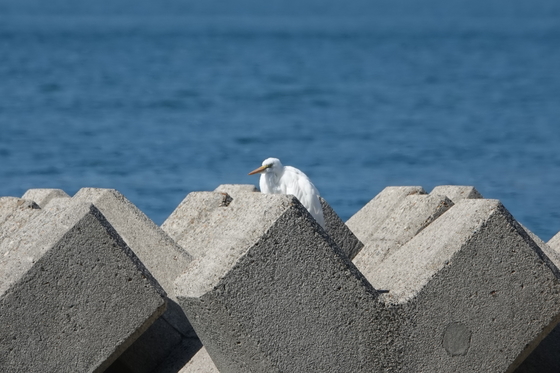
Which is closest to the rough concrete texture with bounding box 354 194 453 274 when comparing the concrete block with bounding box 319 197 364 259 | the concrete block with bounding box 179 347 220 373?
the concrete block with bounding box 319 197 364 259

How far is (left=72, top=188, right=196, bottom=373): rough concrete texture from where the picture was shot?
14.8ft

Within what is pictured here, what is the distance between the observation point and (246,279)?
139 inches

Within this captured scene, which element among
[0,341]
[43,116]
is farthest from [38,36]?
[0,341]

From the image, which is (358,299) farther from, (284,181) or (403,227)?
(284,181)

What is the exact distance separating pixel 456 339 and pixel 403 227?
52.8 inches

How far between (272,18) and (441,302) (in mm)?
123651

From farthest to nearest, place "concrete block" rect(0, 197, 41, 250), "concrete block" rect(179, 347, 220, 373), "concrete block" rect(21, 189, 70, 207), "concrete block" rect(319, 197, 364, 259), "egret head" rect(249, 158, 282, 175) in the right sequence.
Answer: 1. "egret head" rect(249, 158, 282, 175)
2. "concrete block" rect(21, 189, 70, 207)
3. "concrete block" rect(319, 197, 364, 259)
4. "concrete block" rect(0, 197, 41, 250)
5. "concrete block" rect(179, 347, 220, 373)

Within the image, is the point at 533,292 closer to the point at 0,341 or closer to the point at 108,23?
the point at 0,341

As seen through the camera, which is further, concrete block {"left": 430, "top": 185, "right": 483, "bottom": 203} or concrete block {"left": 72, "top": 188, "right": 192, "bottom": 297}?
concrete block {"left": 430, "top": 185, "right": 483, "bottom": 203}

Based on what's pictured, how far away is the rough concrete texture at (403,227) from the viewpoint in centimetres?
502

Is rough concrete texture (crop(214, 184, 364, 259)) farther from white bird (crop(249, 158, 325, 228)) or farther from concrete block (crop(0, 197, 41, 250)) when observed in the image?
concrete block (crop(0, 197, 41, 250))

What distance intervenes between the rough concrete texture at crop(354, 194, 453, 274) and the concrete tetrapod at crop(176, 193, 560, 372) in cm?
101

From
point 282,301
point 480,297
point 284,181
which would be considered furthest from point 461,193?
point 282,301

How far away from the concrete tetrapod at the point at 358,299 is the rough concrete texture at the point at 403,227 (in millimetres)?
1008
